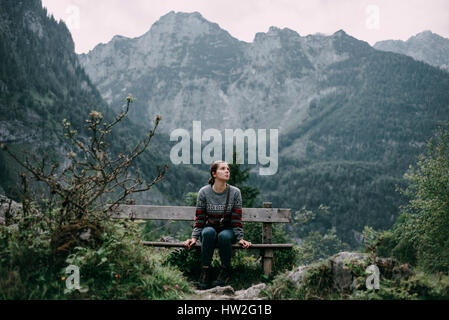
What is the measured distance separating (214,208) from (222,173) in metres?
0.54

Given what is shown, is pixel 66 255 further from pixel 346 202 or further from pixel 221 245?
pixel 346 202

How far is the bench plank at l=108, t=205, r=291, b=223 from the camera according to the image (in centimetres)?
542

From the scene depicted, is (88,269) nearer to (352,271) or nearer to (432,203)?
(352,271)

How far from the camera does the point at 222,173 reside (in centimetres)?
451

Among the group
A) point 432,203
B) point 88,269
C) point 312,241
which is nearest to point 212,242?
point 88,269

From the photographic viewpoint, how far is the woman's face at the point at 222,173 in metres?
4.50

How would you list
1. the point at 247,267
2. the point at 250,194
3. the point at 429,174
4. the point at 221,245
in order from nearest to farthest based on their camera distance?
the point at 221,245
the point at 247,267
the point at 429,174
the point at 250,194

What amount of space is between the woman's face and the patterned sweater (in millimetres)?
163

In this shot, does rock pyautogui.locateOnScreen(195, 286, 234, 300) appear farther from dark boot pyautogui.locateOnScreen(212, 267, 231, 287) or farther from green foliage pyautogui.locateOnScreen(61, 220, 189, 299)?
dark boot pyautogui.locateOnScreen(212, 267, 231, 287)

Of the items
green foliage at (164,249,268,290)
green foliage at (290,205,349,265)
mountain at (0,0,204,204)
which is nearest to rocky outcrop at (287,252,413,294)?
green foliage at (164,249,268,290)
